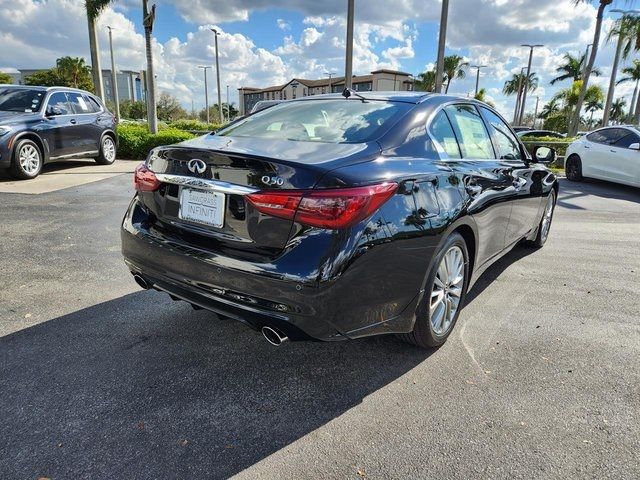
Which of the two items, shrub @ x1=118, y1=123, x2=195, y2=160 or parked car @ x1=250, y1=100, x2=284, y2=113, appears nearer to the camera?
parked car @ x1=250, y1=100, x2=284, y2=113

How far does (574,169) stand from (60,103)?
11950 mm

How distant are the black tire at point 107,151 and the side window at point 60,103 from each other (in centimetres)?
121

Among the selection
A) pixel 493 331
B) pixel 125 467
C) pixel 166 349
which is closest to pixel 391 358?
pixel 493 331

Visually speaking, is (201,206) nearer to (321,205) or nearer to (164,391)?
(321,205)

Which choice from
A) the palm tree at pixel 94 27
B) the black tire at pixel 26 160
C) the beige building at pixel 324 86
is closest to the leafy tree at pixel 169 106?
the beige building at pixel 324 86

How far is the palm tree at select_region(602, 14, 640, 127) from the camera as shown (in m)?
22.6

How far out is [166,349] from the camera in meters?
2.90

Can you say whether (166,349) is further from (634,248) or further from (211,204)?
(634,248)

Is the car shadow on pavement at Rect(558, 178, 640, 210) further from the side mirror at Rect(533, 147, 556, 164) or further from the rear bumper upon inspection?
the rear bumper

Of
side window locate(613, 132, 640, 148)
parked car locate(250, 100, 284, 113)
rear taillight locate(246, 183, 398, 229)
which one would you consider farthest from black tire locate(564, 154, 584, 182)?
rear taillight locate(246, 183, 398, 229)

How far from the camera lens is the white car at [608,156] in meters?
10.0

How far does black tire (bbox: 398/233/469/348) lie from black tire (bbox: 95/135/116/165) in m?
10.2

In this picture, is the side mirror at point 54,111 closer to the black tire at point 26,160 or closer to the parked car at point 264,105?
the black tire at point 26,160

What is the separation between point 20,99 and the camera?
9.07 metres
